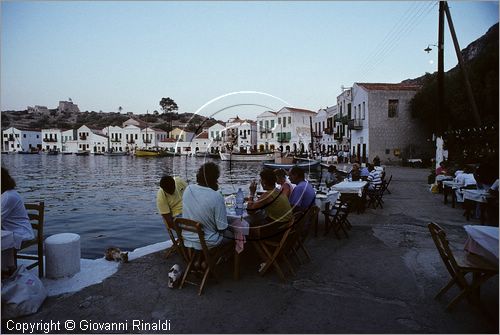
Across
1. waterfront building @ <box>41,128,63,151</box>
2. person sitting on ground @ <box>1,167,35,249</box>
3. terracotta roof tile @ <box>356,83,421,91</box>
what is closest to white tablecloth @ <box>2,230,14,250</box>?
person sitting on ground @ <box>1,167,35,249</box>

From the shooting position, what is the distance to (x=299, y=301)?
390 centimetres

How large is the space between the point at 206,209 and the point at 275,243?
1069mm

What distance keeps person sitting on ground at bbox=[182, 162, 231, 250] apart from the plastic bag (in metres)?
1.70

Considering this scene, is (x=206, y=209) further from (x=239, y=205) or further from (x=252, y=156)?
(x=252, y=156)

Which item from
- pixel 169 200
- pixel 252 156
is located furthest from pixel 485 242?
pixel 252 156

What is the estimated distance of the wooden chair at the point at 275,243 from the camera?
4508 millimetres

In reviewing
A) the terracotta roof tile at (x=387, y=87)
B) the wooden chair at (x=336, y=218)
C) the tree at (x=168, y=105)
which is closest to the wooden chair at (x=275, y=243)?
the wooden chair at (x=336, y=218)

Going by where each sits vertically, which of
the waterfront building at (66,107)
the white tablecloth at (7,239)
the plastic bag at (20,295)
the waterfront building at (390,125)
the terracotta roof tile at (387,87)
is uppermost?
the waterfront building at (66,107)

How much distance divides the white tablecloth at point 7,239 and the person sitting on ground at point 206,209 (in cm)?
195

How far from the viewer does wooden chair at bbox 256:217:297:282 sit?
4508mm

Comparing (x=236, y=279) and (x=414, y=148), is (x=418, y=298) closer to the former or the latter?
(x=236, y=279)

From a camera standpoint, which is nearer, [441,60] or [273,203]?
[273,203]

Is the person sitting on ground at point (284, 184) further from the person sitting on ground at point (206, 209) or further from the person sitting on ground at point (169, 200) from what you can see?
the person sitting on ground at point (206, 209)

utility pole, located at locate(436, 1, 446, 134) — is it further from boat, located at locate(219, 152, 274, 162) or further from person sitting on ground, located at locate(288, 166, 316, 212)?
boat, located at locate(219, 152, 274, 162)
